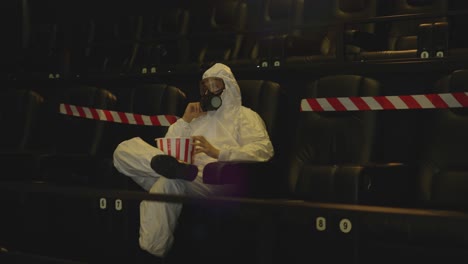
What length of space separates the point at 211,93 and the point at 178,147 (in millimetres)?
622

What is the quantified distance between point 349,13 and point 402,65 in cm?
121

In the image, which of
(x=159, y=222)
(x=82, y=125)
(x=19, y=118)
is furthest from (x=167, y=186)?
(x=19, y=118)

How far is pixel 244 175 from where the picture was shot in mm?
2973

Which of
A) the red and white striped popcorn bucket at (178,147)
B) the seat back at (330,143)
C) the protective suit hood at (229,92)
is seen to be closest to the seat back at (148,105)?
the protective suit hood at (229,92)

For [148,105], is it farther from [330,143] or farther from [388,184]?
[388,184]

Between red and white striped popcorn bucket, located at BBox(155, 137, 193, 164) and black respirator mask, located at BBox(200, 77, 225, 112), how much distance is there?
0.51 metres

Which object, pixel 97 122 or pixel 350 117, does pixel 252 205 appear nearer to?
pixel 350 117

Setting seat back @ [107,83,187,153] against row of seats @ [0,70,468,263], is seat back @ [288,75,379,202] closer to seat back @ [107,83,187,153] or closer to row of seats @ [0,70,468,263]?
row of seats @ [0,70,468,263]

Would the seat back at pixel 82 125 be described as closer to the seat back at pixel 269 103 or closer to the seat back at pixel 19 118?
the seat back at pixel 19 118

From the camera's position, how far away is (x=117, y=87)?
453cm

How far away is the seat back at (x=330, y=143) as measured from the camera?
290cm

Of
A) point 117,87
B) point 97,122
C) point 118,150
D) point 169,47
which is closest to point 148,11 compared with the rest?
point 169,47

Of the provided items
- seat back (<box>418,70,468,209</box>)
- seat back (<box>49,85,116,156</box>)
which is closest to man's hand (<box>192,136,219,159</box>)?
seat back (<box>418,70,468,209</box>)

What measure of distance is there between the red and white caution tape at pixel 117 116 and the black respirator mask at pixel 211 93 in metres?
0.38
